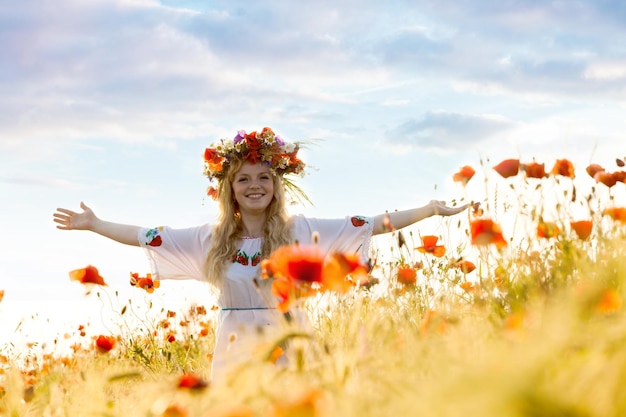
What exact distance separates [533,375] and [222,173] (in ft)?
13.9

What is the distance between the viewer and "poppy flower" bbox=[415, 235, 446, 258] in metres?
3.69

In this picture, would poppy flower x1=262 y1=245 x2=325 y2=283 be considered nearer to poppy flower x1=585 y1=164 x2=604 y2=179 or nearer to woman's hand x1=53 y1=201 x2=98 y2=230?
poppy flower x1=585 y1=164 x2=604 y2=179

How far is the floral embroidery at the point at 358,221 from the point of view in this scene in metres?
4.79

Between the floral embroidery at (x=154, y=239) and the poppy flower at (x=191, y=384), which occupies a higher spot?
the floral embroidery at (x=154, y=239)

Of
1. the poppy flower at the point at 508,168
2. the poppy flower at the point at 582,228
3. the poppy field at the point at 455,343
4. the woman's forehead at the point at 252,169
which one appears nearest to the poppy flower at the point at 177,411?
the poppy field at the point at 455,343

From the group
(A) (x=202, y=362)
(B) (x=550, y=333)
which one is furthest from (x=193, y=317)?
(B) (x=550, y=333)

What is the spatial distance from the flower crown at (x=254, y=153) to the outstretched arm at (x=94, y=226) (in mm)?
658

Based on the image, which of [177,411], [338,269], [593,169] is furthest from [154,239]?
[177,411]

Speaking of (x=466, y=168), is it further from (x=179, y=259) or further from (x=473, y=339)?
(x=179, y=259)

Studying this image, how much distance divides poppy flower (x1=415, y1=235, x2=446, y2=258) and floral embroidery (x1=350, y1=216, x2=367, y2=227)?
1.05m

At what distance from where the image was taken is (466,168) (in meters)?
3.60

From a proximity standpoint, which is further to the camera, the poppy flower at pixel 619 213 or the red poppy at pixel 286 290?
the poppy flower at pixel 619 213

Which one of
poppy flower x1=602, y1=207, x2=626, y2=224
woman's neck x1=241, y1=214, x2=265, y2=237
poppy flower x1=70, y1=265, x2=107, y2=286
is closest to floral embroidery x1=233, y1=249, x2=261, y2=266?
woman's neck x1=241, y1=214, x2=265, y2=237

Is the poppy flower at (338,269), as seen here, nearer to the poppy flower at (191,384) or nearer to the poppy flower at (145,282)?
the poppy flower at (191,384)
